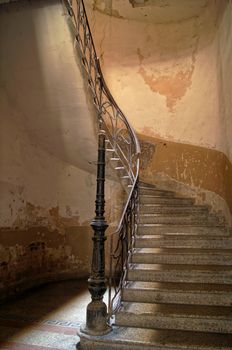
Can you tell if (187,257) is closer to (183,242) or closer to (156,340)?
(183,242)

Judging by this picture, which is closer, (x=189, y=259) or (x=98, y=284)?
(x=98, y=284)

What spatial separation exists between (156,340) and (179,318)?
0.32m

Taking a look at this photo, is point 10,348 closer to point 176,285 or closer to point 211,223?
point 176,285

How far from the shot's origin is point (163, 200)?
479 cm

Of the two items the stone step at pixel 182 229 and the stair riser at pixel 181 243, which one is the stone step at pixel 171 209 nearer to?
the stone step at pixel 182 229

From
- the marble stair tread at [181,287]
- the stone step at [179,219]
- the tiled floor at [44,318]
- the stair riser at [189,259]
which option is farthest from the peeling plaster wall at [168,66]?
the tiled floor at [44,318]

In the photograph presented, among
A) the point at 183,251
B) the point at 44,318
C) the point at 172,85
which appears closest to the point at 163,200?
the point at 183,251

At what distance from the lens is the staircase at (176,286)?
2.68m

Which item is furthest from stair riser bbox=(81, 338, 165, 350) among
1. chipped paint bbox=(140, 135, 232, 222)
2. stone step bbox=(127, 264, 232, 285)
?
chipped paint bbox=(140, 135, 232, 222)

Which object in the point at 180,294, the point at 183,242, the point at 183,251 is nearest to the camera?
the point at 180,294

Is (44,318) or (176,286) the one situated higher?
(176,286)

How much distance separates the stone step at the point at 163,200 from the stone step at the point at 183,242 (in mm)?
933

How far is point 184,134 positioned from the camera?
20.1ft

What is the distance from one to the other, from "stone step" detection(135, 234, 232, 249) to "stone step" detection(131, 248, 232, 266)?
0.09m
